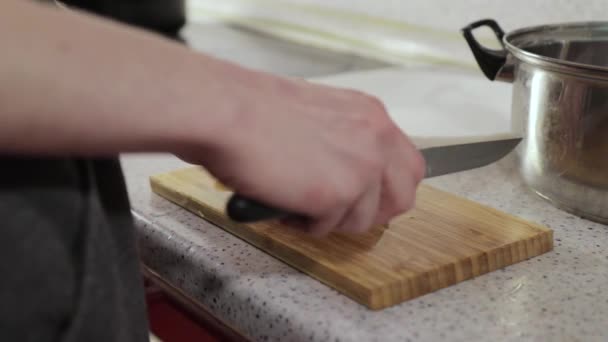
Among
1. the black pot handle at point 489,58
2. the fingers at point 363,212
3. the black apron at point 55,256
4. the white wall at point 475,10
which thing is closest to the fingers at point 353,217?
the fingers at point 363,212

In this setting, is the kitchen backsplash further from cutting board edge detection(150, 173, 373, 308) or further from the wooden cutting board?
cutting board edge detection(150, 173, 373, 308)

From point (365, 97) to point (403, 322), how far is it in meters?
0.13

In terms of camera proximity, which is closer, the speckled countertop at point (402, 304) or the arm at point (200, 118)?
the arm at point (200, 118)

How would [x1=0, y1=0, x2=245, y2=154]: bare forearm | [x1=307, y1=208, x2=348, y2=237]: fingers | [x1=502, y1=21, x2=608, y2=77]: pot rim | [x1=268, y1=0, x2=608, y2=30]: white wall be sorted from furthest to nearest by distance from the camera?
[x1=268, y1=0, x2=608, y2=30]: white wall
[x1=502, y1=21, x2=608, y2=77]: pot rim
[x1=307, y1=208, x2=348, y2=237]: fingers
[x1=0, y1=0, x2=245, y2=154]: bare forearm

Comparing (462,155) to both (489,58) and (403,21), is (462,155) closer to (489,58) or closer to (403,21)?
(489,58)

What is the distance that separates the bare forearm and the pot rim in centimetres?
28

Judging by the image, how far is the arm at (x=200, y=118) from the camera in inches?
12.5

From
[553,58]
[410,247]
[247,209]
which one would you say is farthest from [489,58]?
[247,209]

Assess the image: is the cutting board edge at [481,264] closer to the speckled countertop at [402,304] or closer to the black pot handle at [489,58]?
the speckled countertop at [402,304]

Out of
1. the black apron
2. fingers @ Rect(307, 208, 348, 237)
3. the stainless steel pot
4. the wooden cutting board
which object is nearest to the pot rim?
the stainless steel pot

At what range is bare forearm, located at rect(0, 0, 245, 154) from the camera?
0.31 meters

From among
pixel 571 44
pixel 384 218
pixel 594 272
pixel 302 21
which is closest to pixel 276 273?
pixel 384 218

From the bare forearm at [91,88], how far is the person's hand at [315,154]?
0.8 inches

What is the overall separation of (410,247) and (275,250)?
9 cm
